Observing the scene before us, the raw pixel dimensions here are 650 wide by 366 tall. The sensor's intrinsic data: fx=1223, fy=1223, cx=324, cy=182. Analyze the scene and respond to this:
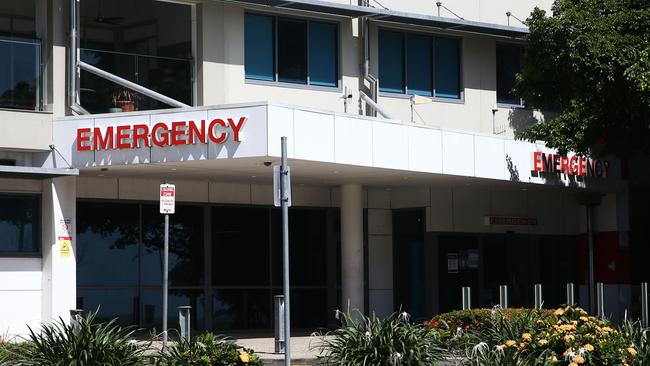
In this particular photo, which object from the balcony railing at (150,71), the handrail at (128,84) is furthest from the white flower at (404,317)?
the balcony railing at (150,71)

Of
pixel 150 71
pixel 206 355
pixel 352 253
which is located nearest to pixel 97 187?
pixel 150 71

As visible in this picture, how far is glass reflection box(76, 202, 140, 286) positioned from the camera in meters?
28.4

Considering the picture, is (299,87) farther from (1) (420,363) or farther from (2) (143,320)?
(1) (420,363)

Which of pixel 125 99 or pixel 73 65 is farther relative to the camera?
pixel 125 99

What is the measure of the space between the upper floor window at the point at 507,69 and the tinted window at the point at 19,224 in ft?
45.2

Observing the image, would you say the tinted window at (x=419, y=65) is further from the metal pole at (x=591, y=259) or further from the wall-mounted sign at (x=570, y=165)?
the metal pole at (x=591, y=259)

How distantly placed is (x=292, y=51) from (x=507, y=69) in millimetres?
7386

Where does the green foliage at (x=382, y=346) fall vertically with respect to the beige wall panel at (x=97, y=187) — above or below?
below

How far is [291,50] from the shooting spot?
3002 cm

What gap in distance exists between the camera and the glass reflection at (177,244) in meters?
29.3

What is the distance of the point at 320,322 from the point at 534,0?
11163 mm

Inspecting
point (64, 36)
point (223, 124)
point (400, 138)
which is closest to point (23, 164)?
point (64, 36)

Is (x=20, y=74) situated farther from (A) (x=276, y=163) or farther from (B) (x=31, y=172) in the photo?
(A) (x=276, y=163)

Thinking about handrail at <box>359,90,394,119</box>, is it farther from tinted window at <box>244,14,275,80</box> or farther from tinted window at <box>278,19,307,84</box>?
tinted window at <box>244,14,275,80</box>
